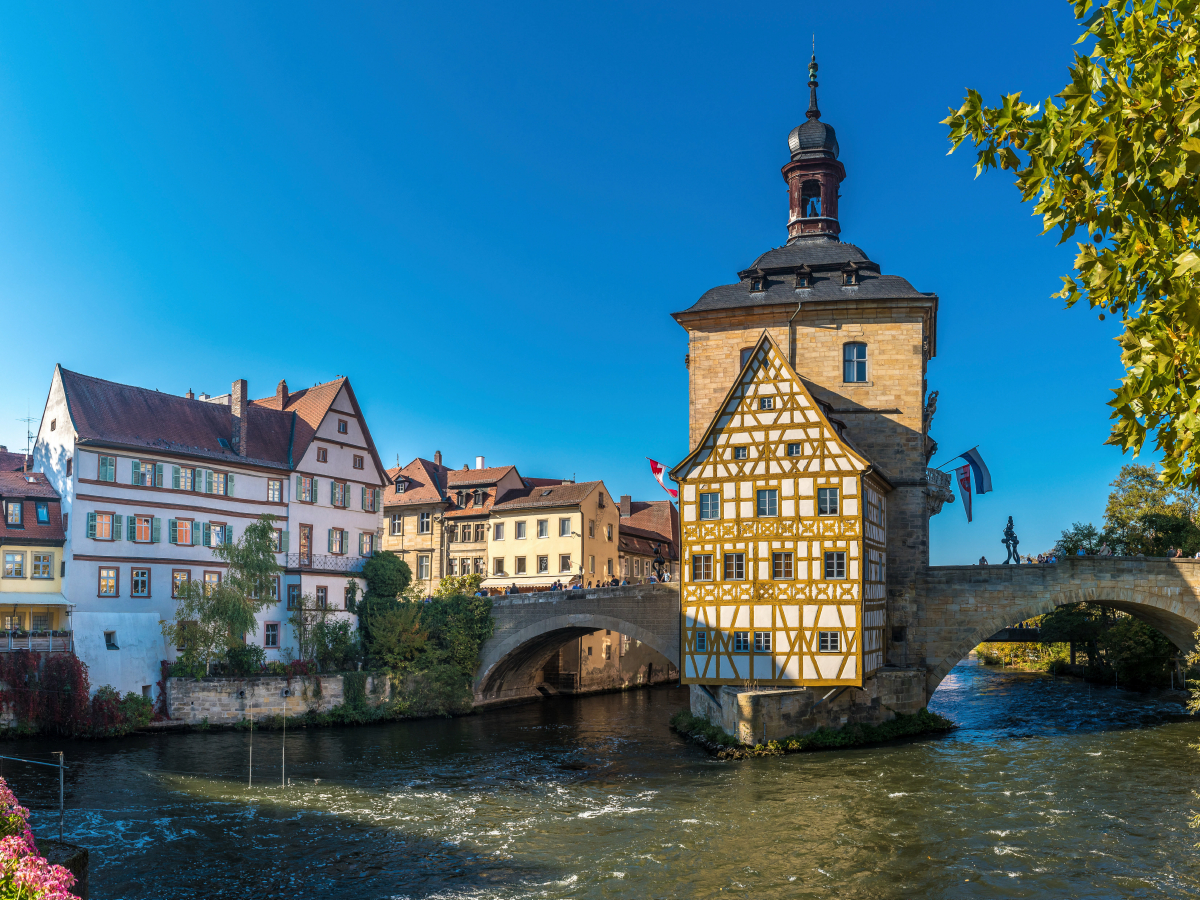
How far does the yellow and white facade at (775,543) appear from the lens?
2975 cm

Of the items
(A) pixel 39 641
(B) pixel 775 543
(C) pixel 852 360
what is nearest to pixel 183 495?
(A) pixel 39 641

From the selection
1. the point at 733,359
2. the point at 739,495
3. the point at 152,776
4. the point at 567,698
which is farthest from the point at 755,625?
the point at 567,698

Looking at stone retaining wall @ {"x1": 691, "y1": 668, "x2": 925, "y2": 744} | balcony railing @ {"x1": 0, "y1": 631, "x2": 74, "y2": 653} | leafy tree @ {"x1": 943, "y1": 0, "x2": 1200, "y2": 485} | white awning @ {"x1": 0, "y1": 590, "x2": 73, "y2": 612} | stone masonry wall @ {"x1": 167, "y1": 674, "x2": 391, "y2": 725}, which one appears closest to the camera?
leafy tree @ {"x1": 943, "y1": 0, "x2": 1200, "y2": 485}

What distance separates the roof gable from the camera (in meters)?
30.2

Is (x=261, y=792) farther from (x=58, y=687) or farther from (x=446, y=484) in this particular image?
(x=446, y=484)

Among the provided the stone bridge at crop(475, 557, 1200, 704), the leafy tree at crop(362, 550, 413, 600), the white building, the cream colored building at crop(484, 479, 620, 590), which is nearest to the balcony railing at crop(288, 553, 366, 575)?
the white building

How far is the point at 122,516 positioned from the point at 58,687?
6.68 metres

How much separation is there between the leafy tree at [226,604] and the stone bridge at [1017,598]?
75.5 ft

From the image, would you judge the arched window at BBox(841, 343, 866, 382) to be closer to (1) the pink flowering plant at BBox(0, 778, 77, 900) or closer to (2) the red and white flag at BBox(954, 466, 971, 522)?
(2) the red and white flag at BBox(954, 466, 971, 522)

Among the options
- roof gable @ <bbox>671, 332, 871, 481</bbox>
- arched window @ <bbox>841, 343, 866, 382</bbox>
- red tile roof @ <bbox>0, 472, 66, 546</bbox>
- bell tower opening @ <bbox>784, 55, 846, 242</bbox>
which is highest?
bell tower opening @ <bbox>784, 55, 846, 242</bbox>

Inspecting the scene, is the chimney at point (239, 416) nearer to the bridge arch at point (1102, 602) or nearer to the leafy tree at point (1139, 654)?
the bridge arch at point (1102, 602)

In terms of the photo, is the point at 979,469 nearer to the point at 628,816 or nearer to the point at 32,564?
the point at 628,816

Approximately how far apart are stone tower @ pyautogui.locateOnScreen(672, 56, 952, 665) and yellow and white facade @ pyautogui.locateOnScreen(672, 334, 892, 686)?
3.63m

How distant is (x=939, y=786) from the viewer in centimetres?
2353
